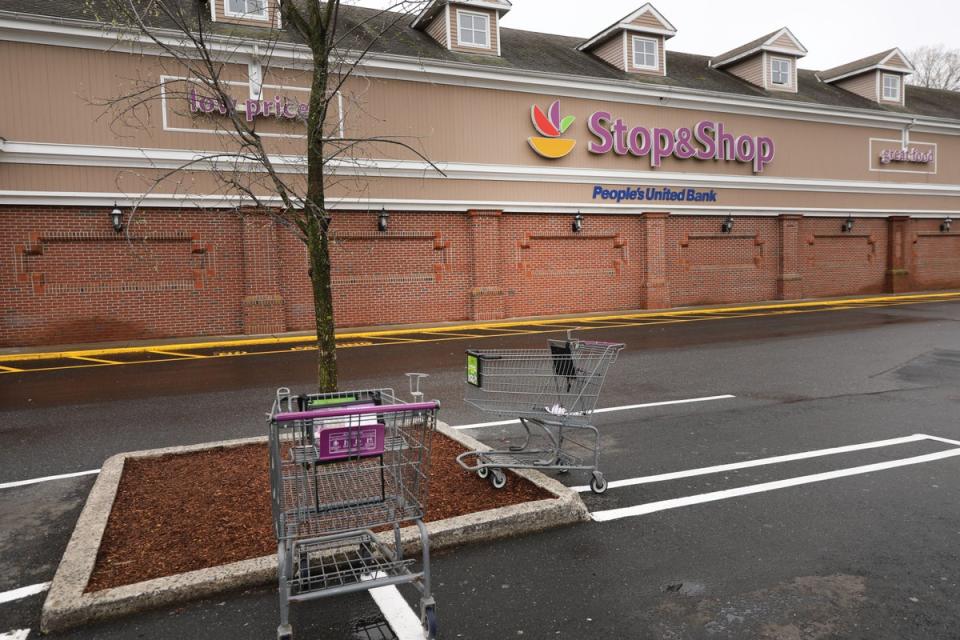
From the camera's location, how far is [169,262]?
16516mm

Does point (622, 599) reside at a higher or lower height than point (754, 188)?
lower

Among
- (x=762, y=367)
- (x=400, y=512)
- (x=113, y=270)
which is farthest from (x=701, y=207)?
(x=400, y=512)

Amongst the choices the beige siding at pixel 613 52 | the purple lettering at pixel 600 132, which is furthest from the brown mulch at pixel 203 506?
the beige siding at pixel 613 52

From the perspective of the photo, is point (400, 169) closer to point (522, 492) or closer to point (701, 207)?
point (701, 207)

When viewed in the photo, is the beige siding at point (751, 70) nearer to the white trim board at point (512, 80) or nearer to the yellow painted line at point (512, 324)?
the white trim board at point (512, 80)

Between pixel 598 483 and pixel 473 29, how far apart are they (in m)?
19.6

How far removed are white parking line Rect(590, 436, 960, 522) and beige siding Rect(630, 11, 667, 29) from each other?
2142 cm

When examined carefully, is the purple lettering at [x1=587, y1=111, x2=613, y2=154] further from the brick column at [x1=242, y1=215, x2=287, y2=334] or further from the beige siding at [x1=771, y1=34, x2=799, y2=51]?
the brick column at [x1=242, y1=215, x2=287, y2=334]

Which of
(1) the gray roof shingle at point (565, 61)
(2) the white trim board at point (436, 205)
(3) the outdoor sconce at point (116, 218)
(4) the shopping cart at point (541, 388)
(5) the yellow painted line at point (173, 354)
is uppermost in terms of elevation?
(1) the gray roof shingle at point (565, 61)

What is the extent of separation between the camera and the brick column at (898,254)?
91.7 feet

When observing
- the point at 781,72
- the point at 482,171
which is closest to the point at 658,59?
the point at 781,72

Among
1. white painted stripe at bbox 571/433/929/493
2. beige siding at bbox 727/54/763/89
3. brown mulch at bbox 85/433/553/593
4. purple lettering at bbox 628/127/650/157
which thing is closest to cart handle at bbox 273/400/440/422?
brown mulch at bbox 85/433/553/593

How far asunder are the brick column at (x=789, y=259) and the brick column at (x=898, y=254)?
5.56 metres

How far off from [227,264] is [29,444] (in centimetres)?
1035
